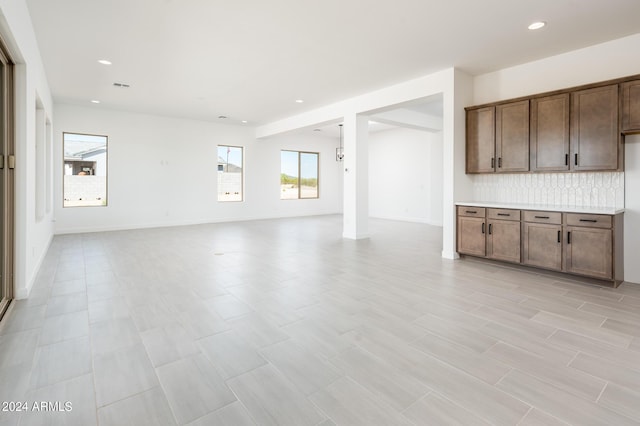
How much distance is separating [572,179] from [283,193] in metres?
8.37

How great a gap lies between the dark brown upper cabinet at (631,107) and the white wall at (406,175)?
580 centimetres

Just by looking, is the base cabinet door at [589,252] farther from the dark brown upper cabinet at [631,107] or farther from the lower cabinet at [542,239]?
the dark brown upper cabinet at [631,107]

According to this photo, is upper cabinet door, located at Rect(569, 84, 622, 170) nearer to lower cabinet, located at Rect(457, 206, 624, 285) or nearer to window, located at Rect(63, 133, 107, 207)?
lower cabinet, located at Rect(457, 206, 624, 285)

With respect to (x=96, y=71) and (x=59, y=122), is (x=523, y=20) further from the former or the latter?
(x=59, y=122)

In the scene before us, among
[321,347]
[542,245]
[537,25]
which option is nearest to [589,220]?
[542,245]

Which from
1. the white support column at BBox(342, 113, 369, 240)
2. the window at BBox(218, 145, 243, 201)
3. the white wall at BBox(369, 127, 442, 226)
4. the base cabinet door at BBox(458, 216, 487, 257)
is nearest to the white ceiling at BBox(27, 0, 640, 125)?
the white support column at BBox(342, 113, 369, 240)

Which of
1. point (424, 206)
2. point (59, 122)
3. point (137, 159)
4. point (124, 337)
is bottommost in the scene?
point (124, 337)

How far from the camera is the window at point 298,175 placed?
451 inches

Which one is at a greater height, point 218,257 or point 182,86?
point 182,86

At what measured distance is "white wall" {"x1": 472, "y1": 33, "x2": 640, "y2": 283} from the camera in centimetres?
392

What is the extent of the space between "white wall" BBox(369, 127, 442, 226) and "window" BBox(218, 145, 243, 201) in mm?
4597

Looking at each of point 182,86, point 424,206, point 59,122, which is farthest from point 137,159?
point 424,206

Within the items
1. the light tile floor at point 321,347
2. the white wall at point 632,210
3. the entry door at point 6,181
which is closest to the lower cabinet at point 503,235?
the light tile floor at point 321,347

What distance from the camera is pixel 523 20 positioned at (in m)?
3.62
